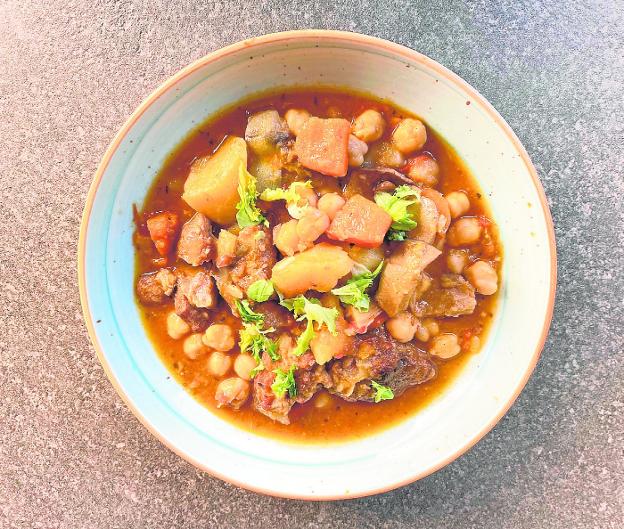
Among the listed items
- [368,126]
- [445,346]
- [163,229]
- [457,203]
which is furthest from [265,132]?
[445,346]

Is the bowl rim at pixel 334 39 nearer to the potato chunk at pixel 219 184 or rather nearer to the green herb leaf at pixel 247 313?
the potato chunk at pixel 219 184

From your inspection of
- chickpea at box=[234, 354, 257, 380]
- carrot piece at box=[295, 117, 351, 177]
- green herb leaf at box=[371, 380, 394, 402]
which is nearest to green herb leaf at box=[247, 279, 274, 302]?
Answer: chickpea at box=[234, 354, 257, 380]

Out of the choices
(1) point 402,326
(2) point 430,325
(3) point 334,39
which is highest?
(3) point 334,39

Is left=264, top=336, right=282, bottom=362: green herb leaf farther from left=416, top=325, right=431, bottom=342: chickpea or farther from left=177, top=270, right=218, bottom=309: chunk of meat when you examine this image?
left=416, top=325, right=431, bottom=342: chickpea

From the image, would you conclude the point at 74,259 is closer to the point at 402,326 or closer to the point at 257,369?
the point at 257,369

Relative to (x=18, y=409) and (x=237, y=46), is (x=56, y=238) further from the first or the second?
(x=237, y=46)

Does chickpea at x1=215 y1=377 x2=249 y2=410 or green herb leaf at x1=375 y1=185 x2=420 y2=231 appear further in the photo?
chickpea at x1=215 y1=377 x2=249 y2=410
